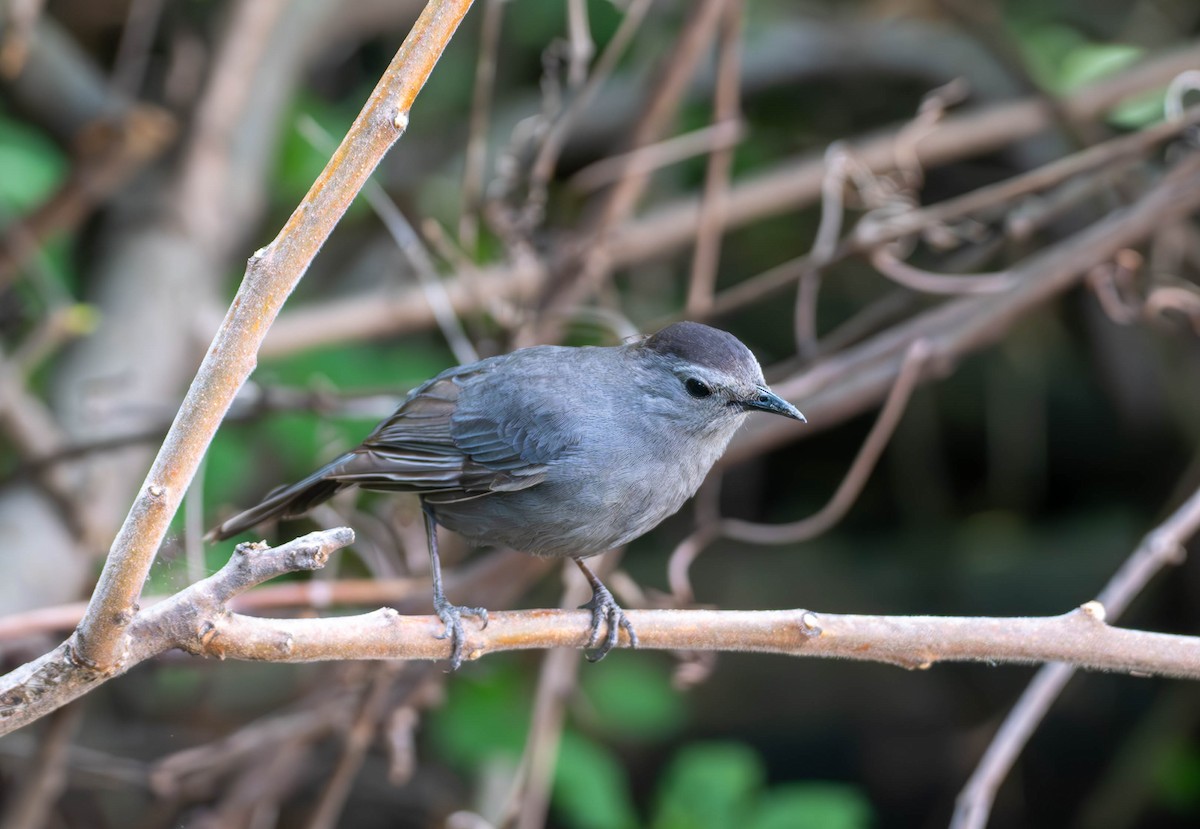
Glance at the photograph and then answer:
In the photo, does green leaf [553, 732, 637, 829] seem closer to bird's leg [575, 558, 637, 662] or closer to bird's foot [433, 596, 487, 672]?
bird's leg [575, 558, 637, 662]

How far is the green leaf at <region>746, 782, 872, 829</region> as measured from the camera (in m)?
3.55

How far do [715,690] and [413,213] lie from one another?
239 cm

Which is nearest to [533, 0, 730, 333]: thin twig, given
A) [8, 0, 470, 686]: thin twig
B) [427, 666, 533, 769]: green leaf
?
[427, 666, 533, 769]: green leaf

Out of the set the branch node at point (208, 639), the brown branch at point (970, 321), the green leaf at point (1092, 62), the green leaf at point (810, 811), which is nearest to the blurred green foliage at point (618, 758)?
the green leaf at point (810, 811)

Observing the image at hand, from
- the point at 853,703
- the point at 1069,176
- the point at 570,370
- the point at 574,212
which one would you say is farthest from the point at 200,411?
the point at 853,703

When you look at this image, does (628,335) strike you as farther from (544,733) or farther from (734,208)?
(734,208)

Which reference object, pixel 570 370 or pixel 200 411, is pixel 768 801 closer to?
pixel 570 370

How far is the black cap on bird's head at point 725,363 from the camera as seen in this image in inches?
106

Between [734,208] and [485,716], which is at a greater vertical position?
[734,208]

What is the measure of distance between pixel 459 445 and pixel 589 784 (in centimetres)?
154

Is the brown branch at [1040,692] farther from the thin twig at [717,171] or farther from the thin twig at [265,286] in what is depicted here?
the thin twig at [265,286]

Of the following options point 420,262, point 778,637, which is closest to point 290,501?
point 420,262

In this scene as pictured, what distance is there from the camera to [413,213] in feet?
17.5

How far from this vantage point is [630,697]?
4.52m
